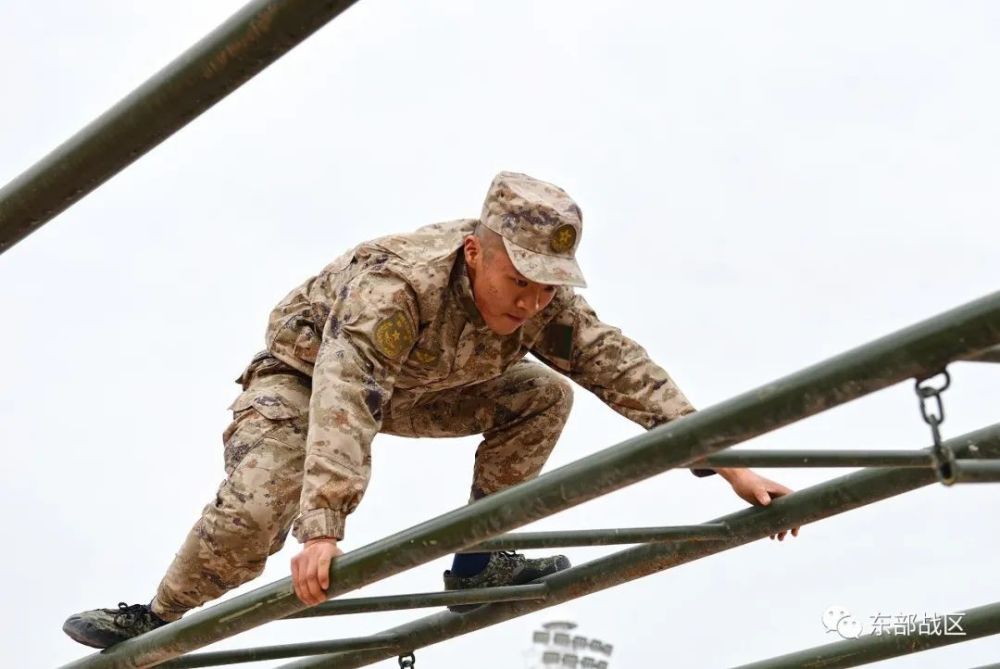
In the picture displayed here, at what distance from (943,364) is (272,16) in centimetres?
143

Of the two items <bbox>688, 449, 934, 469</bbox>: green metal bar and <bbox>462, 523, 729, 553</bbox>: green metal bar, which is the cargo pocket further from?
<bbox>688, 449, 934, 469</bbox>: green metal bar

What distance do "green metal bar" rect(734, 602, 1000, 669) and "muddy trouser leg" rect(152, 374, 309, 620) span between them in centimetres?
164

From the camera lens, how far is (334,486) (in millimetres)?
4543

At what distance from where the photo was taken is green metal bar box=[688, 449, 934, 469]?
381cm

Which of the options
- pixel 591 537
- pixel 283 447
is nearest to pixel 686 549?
pixel 591 537

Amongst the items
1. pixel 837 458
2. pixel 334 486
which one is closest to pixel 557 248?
pixel 334 486

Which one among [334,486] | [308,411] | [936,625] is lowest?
[936,625]

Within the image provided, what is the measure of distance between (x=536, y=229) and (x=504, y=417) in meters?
0.91

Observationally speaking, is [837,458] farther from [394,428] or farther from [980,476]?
[394,428]

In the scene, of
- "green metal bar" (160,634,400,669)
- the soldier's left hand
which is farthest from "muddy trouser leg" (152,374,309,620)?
the soldier's left hand

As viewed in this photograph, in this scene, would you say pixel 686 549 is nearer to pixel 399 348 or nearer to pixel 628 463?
pixel 399 348

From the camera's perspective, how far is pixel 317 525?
4457 millimetres

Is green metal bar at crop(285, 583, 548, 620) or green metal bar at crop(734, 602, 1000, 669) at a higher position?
green metal bar at crop(285, 583, 548, 620)

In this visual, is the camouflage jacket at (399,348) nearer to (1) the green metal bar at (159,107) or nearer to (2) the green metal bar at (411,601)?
(2) the green metal bar at (411,601)
